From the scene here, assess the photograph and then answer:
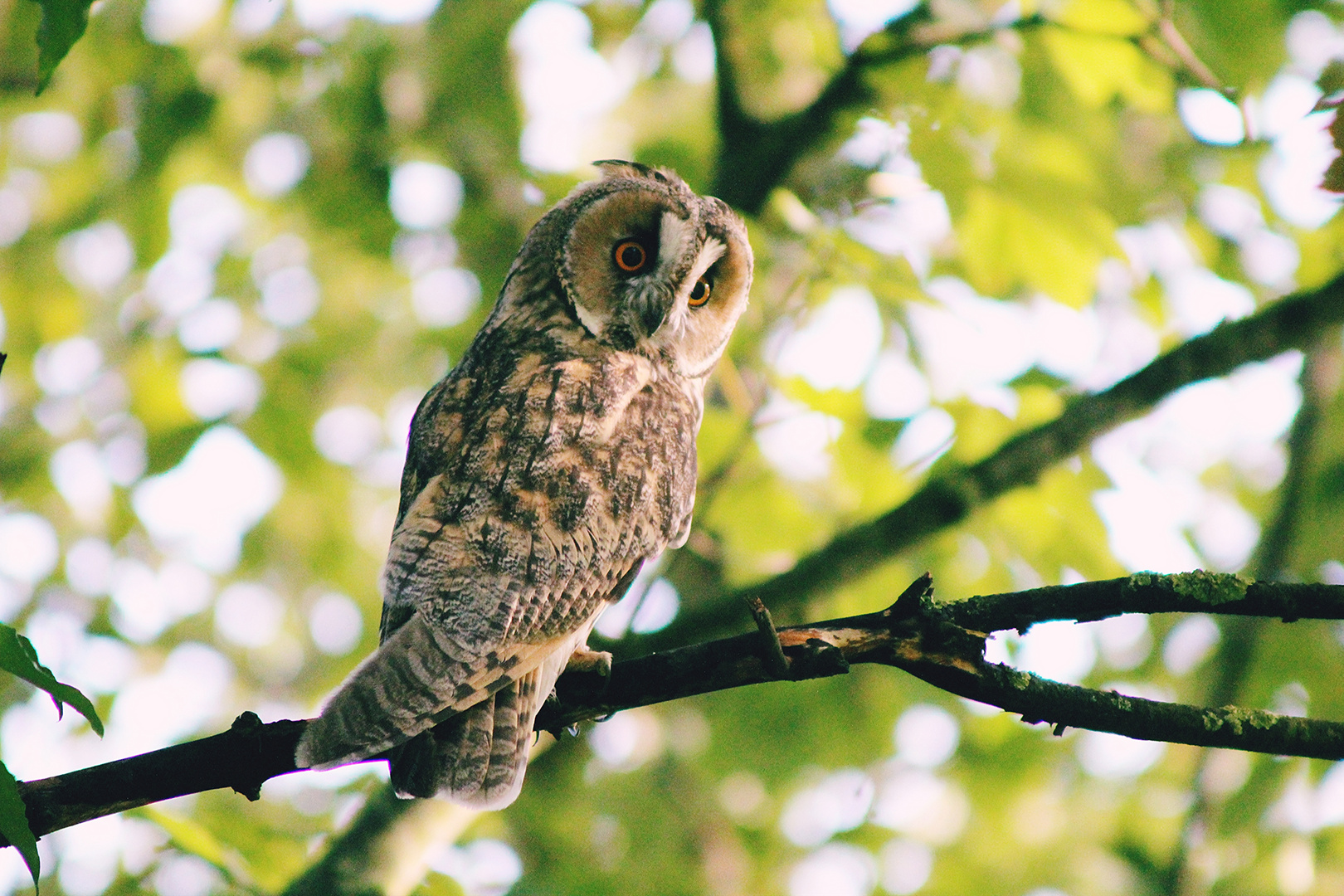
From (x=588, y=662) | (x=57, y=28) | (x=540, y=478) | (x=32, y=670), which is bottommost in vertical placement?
(x=588, y=662)

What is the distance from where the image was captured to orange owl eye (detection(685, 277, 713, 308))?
3.28 m

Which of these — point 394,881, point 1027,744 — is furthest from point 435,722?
point 1027,744

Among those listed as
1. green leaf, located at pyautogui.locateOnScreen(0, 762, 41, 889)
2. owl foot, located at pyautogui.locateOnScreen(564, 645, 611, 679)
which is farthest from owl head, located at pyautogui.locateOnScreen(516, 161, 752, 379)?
green leaf, located at pyautogui.locateOnScreen(0, 762, 41, 889)

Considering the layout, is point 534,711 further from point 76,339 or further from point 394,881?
point 76,339

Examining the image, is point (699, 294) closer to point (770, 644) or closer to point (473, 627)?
point (473, 627)

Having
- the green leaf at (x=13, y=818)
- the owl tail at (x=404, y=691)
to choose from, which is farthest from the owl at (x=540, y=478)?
the green leaf at (x=13, y=818)

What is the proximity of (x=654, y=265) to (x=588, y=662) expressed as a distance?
4.04 feet

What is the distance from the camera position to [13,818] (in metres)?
1.42

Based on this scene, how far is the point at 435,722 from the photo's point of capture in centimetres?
212

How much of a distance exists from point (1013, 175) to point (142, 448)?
4.31 metres

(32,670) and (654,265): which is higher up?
(32,670)

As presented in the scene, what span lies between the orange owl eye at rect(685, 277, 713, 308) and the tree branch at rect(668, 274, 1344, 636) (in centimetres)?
94

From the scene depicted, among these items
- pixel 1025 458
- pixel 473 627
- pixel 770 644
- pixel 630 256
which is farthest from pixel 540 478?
pixel 1025 458

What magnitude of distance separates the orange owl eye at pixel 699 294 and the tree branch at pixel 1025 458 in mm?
937
